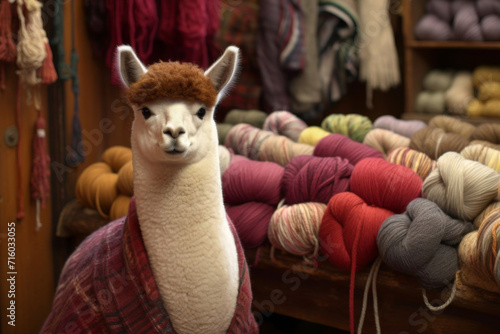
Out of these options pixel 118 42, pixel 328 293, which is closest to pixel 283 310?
pixel 328 293

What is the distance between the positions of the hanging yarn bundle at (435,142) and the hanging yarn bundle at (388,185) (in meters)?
0.20

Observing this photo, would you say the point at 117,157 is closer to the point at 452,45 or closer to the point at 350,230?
the point at 350,230

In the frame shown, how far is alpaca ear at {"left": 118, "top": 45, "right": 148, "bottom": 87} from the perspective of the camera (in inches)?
39.5

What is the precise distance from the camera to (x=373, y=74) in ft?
8.64

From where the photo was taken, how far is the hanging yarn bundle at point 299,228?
146 cm

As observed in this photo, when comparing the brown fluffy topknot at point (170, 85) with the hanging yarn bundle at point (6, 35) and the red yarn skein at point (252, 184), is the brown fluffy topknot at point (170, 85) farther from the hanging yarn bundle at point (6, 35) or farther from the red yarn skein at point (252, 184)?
the hanging yarn bundle at point (6, 35)

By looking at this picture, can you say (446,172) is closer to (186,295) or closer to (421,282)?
(421,282)

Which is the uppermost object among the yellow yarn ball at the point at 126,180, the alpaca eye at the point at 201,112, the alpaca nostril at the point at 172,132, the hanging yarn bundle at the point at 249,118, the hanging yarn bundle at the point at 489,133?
the alpaca eye at the point at 201,112

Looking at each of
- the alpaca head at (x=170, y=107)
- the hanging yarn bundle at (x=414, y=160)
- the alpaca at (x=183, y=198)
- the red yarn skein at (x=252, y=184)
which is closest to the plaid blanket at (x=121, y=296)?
the alpaca at (x=183, y=198)

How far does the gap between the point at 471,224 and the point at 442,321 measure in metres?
0.22

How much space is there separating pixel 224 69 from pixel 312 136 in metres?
0.84

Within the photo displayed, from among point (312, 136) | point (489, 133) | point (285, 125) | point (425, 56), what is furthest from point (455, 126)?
point (425, 56)

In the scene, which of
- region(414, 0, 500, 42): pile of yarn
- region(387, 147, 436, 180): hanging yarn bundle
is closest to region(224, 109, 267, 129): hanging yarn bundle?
region(387, 147, 436, 180): hanging yarn bundle

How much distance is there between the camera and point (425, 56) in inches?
108
